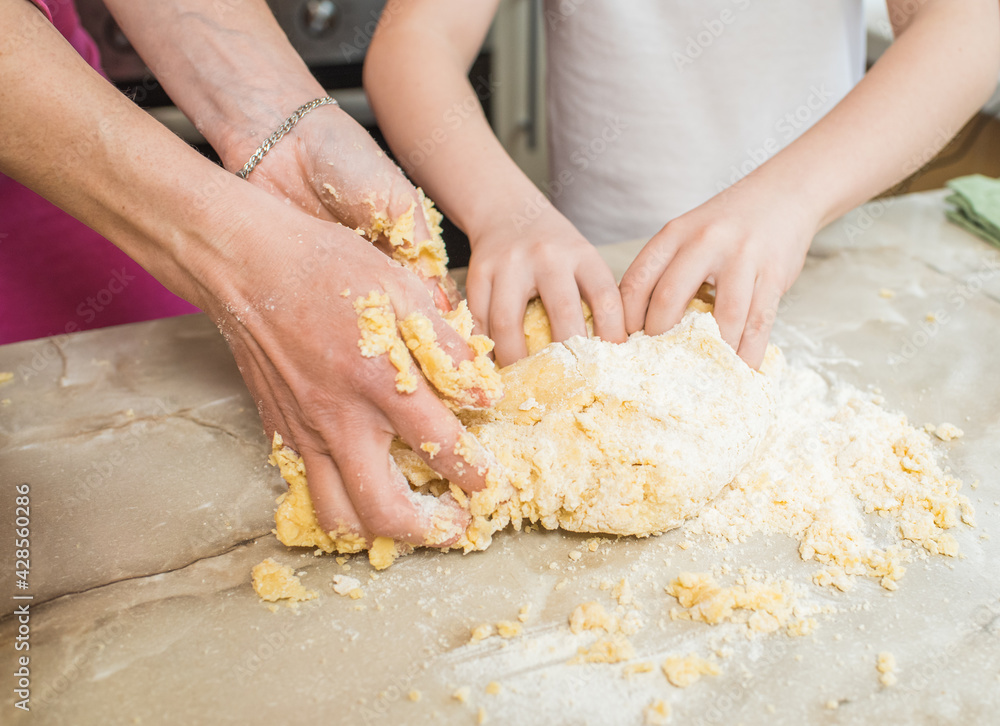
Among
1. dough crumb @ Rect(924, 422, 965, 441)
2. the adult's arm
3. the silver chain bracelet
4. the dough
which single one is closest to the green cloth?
dough crumb @ Rect(924, 422, 965, 441)

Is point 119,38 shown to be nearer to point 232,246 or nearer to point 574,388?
point 232,246

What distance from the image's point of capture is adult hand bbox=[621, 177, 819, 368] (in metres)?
1.24

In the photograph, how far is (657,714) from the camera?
2.75ft

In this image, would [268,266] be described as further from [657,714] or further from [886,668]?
[886,668]

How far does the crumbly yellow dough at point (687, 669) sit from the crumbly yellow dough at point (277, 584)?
48cm

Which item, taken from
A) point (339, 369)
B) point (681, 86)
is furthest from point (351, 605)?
point (681, 86)

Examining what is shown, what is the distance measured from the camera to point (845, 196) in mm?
1424

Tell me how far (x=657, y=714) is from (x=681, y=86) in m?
1.52

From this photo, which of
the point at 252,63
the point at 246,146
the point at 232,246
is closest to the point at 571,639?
the point at 232,246

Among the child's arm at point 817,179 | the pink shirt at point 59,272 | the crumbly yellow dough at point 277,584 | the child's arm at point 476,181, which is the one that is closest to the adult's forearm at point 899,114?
the child's arm at point 817,179

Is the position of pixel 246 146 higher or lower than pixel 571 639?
higher

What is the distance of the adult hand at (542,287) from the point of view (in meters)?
1.28

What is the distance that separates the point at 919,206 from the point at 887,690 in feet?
5.06

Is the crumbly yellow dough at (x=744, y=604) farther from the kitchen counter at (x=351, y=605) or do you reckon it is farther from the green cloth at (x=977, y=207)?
the green cloth at (x=977, y=207)
